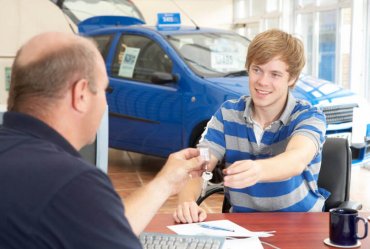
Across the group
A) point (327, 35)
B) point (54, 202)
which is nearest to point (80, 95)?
point (54, 202)

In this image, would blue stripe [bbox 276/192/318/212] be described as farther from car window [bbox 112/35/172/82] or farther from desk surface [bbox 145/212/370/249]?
car window [bbox 112/35/172/82]

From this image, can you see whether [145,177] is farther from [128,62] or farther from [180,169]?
[180,169]

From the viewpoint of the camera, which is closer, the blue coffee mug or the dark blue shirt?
the dark blue shirt

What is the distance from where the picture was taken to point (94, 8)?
8.70m

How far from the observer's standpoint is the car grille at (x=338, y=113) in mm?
5516

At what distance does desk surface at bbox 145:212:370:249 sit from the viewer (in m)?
1.97

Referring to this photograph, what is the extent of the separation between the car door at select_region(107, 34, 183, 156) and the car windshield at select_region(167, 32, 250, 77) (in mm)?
210

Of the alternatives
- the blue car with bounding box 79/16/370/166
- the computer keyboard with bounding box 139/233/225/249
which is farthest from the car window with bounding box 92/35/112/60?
the computer keyboard with bounding box 139/233/225/249

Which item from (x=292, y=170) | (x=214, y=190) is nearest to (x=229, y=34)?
(x=214, y=190)

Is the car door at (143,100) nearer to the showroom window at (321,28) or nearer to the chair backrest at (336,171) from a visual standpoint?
the showroom window at (321,28)

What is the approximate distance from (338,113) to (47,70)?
4648mm

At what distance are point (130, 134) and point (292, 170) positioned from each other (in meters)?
4.45

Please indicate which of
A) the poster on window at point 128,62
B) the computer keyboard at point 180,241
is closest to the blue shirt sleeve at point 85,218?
the computer keyboard at point 180,241

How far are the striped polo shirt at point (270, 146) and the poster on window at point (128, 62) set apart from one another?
4.04 meters
